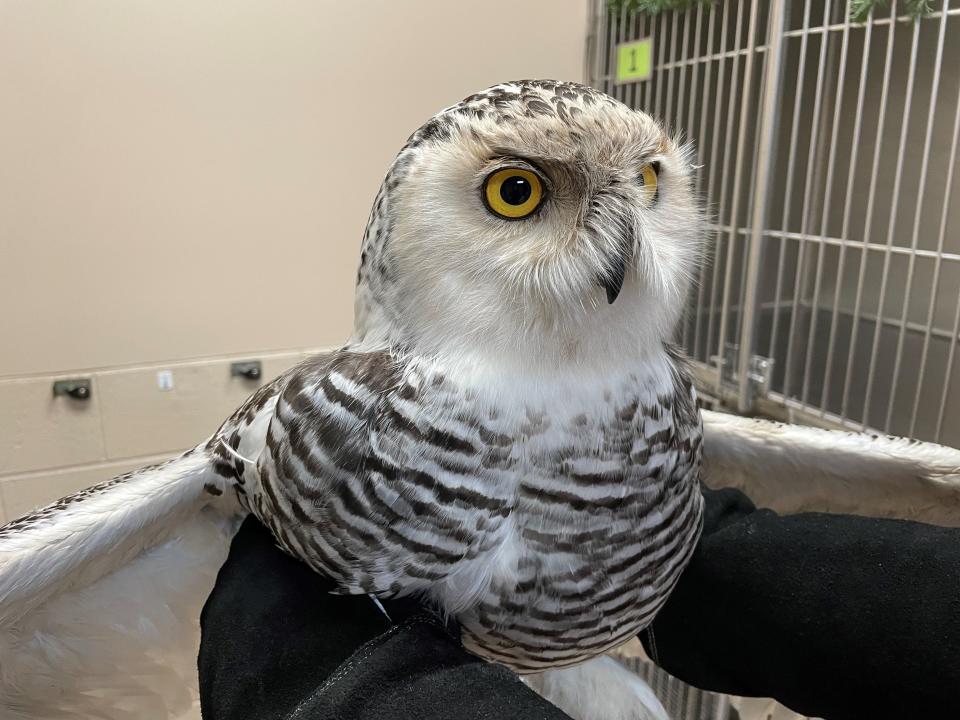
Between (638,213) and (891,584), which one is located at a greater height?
(638,213)

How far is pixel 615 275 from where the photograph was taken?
0.55m

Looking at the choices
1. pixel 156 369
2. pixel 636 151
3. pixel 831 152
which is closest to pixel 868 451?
pixel 636 151

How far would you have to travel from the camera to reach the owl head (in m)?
0.53

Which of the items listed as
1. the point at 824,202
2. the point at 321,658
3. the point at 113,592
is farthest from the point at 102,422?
the point at 824,202

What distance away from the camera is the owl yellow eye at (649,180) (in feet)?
1.91

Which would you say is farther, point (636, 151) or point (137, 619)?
point (137, 619)

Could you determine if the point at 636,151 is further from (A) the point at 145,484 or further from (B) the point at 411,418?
(A) the point at 145,484

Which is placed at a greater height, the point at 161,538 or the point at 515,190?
the point at 515,190

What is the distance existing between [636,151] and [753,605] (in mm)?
486

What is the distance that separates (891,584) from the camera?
67 cm

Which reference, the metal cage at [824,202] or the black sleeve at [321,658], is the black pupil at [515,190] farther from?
the metal cage at [824,202]

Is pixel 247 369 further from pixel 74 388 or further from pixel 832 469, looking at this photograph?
pixel 832 469

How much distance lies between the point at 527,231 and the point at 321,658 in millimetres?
400

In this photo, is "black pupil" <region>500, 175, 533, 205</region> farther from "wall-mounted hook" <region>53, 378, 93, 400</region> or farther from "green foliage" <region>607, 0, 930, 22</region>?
"wall-mounted hook" <region>53, 378, 93, 400</region>
